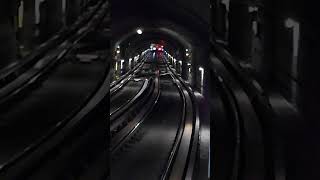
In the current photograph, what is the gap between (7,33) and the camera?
1999 mm

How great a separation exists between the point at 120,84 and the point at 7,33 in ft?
2.41

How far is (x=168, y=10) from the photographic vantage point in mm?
3303

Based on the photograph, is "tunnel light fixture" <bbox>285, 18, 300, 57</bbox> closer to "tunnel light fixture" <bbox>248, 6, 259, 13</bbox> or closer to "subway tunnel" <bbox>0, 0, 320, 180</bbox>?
"subway tunnel" <bbox>0, 0, 320, 180</bbox>

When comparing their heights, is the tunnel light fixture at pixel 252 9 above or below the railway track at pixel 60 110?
above

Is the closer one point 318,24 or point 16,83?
point 318,24

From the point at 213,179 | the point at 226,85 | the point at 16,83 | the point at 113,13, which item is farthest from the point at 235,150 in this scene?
the point at 16,83

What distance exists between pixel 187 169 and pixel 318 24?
8.55 feet

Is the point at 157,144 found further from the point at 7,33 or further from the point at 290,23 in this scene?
the point at 290,23

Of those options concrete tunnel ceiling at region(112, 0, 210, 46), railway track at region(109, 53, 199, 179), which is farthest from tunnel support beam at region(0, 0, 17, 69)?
railway track at region(109, 53, 199, 179)

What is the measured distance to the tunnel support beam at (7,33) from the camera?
198 centimetres

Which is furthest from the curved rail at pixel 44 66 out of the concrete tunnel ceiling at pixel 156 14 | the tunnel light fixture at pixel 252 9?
the tunnel light fixture at pixel 252 9

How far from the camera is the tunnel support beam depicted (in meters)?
1.98

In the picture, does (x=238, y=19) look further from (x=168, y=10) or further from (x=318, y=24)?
(x=168, y=10)

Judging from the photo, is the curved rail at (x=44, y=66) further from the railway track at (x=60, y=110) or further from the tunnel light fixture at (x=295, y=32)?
the tunnel light fixture at (x=295, y=32)
